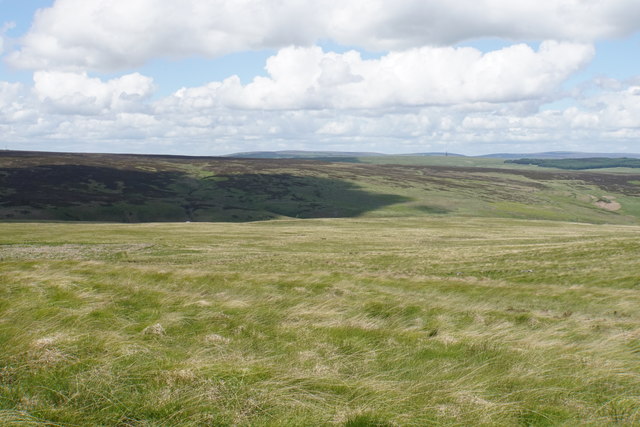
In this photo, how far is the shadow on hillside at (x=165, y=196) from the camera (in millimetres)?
129375

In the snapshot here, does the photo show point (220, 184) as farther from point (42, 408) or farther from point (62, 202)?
point (42, 408)

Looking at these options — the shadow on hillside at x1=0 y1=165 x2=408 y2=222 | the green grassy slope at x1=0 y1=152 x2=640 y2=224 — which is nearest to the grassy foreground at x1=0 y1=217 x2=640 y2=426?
the green grassy slope at x1=0 y1=152 x2=640 y2=224

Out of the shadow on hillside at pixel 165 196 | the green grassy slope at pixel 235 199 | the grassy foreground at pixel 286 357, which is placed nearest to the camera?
the grassy foreground at pixel 286 357

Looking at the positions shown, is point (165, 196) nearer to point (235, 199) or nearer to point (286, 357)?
point (235, 199)

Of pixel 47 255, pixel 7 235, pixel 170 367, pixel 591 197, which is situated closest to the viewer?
Answer: pixel 170 367

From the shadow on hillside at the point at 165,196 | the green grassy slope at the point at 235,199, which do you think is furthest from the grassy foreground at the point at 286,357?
the shadow on hillside at the point at 165,196

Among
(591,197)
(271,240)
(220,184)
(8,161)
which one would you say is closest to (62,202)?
(220,184)

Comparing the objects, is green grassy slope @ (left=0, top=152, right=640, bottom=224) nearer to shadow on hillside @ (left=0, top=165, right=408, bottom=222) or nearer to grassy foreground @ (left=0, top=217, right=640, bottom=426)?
shadow on hillside @ (left=0, top=165, right=408, bottom=222)

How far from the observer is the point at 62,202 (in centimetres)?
13200

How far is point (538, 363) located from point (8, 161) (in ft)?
744

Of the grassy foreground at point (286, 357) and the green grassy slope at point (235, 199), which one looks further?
the green grassy slope at point (235, 199)

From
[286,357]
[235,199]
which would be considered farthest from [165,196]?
[286,357]

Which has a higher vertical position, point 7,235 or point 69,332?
point 69,332

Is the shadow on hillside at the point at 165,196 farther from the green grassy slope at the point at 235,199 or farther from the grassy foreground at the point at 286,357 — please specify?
the grassy foreground at the point at 286,357
